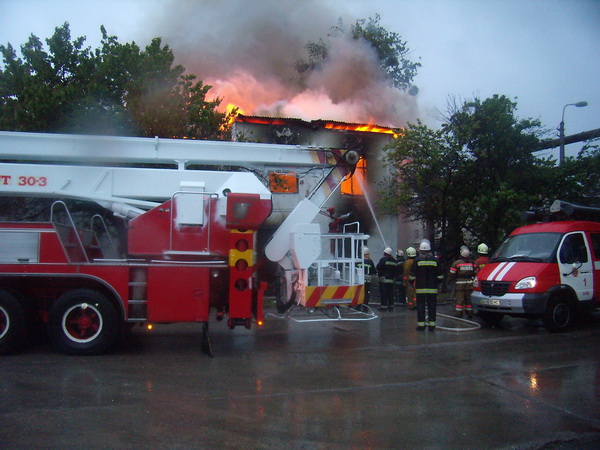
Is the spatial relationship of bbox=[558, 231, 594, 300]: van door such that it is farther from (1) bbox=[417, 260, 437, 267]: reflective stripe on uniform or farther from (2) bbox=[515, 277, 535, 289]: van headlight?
(1) bbox=[417, 260, 437, 267]: reflective stripe on uniform

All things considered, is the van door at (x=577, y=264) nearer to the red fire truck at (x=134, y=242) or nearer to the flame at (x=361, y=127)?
the red fire truck at (x=134, y=242)

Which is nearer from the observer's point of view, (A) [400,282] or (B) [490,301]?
(B) [490,301]

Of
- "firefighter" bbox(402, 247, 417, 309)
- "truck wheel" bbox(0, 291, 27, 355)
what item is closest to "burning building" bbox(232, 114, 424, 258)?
"firefighter" bbox(402, 247, 417, 309)

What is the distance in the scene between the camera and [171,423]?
15.5 ft

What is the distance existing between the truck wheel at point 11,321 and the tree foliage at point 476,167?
11.7m

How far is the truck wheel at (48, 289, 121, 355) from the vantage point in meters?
7.12

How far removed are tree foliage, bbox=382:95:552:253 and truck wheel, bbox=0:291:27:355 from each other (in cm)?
1171

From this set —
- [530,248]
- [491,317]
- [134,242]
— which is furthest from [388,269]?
[134,242]

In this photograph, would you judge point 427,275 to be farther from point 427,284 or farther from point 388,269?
point 388,269

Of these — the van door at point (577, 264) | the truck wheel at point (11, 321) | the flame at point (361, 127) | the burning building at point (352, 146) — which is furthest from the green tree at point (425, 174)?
the truck wheel at point (11, 321)

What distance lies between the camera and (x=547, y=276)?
9469 mm

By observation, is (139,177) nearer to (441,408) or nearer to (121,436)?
(121,436)

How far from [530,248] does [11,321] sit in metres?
9.08

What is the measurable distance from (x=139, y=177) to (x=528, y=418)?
19.8 feet
